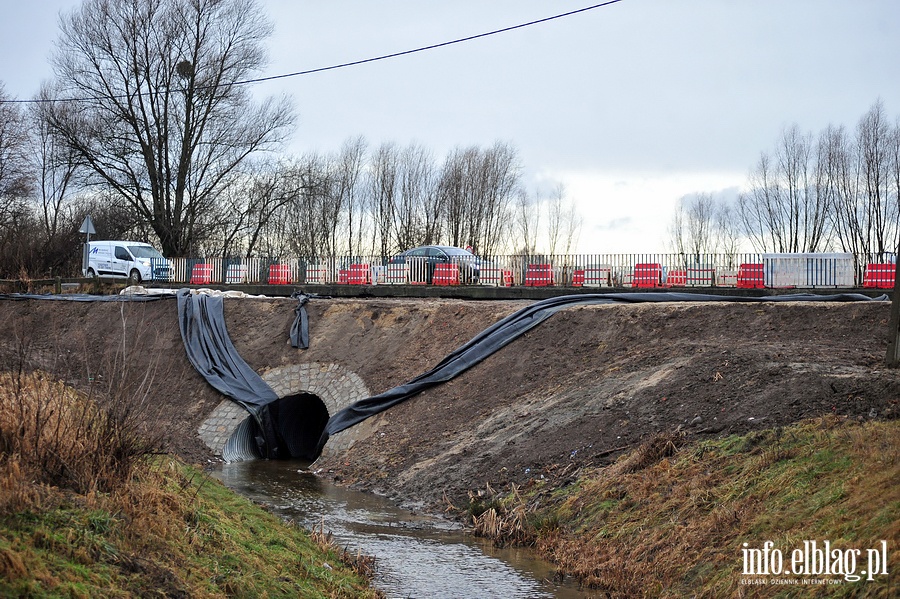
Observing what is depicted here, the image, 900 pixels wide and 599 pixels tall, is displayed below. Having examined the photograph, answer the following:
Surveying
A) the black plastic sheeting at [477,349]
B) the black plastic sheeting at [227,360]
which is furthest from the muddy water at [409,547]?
the black plastic sheeting at [227,360]

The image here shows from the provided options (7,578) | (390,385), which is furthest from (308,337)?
(7,578)

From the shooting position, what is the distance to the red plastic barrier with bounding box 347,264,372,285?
2917 cm

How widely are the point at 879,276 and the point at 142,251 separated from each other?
2853cm

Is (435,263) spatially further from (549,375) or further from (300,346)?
(549,375)

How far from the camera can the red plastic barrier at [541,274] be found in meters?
26.8

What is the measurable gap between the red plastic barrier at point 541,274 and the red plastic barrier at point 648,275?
2.76 m

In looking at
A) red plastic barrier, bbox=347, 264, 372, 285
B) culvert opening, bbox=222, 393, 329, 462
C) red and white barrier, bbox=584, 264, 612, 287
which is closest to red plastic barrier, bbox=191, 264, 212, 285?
red plastic barrier, bbox=347, 264, 372, 285

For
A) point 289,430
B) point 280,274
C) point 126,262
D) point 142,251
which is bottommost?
point 289,430

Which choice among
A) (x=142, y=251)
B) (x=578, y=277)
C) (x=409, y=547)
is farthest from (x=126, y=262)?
(x=409, y=547)

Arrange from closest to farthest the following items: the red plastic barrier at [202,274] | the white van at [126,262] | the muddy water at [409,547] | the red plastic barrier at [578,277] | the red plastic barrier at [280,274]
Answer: the muddy water at [409,547] → the red plastic barrier at [578,277] → the red plastic barrier at [280,274] → the red plastic barrier at [202,274] → the white van at [126,262]

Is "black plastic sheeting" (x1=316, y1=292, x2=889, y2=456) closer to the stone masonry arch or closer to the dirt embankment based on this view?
the dirt embankment

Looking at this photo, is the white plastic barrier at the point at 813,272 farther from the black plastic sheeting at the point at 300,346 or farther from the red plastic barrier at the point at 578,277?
the black plastic sheeting at the point at 300,346

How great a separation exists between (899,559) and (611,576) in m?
3.74

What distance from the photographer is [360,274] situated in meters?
29.2
